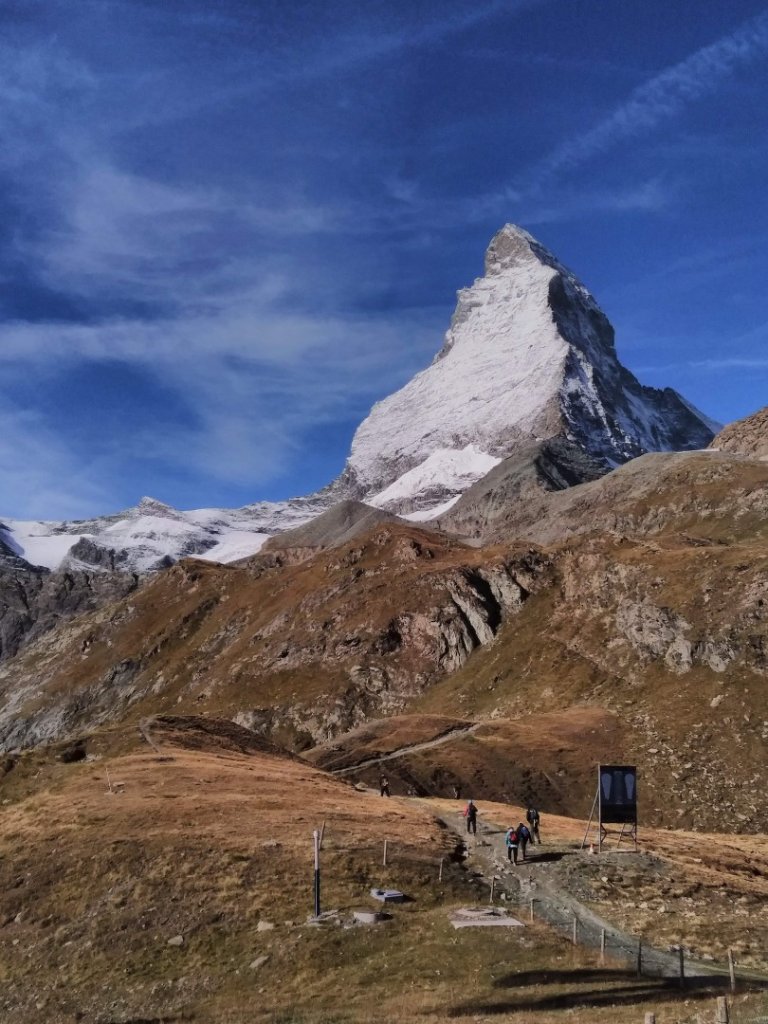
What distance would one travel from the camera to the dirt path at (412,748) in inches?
3563

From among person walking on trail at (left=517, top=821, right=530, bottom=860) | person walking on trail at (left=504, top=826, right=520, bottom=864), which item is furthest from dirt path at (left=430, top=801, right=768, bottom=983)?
person walking on trail at (left=517, top=821, right=530, bottom=860)

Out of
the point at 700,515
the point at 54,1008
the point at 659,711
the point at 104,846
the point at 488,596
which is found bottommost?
the point at 54,1008

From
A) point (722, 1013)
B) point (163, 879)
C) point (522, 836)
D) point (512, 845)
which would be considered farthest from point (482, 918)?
point (722, 1013)

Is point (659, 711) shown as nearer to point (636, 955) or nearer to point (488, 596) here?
point (488, 596)

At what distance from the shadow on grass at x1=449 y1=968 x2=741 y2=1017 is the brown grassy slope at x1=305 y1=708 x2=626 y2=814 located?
57.1 metres

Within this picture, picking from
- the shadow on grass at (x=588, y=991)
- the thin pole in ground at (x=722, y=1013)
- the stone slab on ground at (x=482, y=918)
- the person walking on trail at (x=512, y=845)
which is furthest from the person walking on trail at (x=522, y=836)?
the thin pole in ground at (x=722, y=1013)

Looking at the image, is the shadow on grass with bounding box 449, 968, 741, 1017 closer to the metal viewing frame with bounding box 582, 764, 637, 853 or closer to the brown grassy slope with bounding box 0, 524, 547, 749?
the metal viewing frame with bounding box 582, 764, 637, 853

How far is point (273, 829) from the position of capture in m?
43.9

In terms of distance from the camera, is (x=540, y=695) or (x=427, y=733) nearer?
(x=427, y=733)

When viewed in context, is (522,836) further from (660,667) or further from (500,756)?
(660,667)

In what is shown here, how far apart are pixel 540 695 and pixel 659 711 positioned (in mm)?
21611

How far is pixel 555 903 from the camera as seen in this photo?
3541 cm

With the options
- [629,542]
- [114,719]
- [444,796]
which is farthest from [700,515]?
[114,719]

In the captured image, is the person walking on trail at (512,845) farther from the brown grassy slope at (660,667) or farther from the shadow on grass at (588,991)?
the brown grassy slope at (660,667)
